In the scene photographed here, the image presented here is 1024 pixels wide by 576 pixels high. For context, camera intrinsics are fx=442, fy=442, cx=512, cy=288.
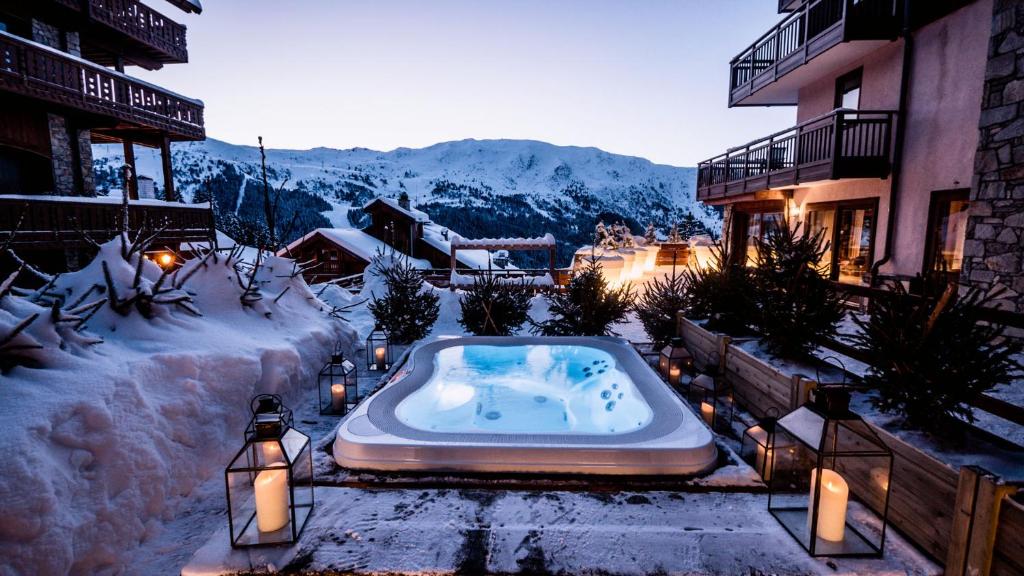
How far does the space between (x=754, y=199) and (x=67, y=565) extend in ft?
46.3

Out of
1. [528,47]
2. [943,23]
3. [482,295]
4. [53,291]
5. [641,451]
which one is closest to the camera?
[641,451]

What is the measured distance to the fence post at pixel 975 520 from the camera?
195 centimetres

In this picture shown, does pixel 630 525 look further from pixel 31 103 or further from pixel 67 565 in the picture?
pixel 31 103

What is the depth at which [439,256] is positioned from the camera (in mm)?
Answer: 23312

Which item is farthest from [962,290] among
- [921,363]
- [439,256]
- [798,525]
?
[439,256]

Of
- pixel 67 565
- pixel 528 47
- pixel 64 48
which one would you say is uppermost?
pixel 528 47

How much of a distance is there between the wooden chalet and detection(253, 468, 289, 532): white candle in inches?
310

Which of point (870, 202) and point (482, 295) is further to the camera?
point (870, 202)

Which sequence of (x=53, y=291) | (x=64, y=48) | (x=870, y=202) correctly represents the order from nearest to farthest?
(x=53, y=291) < (x=870, y=202) < (x=64, y=48)

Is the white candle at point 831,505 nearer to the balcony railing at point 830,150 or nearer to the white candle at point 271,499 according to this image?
the white candle at point 271,499

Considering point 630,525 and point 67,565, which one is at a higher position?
point 630,525

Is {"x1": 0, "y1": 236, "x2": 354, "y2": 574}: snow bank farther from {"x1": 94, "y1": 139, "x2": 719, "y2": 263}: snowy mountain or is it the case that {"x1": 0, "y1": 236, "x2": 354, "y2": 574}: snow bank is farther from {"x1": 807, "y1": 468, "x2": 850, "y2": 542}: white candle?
{"x1": 94, "y1": 139, "x2": 719, "y2": 263}: snowy mountain

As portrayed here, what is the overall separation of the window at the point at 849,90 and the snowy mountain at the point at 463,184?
42.1ft

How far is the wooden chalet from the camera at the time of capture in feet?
27.1
